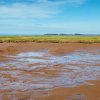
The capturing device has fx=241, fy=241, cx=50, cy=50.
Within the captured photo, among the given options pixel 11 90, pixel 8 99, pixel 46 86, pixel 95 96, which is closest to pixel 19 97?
pixel 8 99

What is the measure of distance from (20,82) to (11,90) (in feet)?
3.68

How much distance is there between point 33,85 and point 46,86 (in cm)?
47

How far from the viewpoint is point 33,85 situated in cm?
795

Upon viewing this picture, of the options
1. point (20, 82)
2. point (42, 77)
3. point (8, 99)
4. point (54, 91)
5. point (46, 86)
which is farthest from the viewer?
point (42, 77)

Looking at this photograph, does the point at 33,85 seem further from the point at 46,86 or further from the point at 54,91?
the point at 54,91

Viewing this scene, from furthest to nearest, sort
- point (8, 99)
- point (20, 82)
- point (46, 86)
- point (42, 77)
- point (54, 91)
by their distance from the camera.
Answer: point (42, 77) → point (20, 82) → point (46, 86) → point (54, 91) → point (8, 99)

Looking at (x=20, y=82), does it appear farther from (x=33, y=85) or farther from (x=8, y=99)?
(x=8, y=99)

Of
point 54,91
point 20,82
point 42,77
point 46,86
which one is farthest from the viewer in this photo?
A: point 42,77

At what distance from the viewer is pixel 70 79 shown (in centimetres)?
887

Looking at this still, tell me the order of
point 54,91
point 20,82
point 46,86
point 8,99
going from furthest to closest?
point 20,82, point 46,86, point 54,91, point 8,99

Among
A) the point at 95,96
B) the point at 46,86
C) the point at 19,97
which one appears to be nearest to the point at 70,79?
the point at 46,86

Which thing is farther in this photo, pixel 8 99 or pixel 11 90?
pixel 11 90

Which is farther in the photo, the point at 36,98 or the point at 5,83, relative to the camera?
the point at 5,83

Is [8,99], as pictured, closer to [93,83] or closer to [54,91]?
[54,91]
